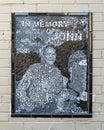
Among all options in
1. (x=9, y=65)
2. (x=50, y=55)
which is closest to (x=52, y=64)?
(x=50, y=55)

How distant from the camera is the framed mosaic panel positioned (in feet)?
19.1

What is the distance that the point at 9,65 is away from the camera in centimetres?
584

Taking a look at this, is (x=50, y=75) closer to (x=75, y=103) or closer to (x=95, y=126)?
(x=75, y=103)

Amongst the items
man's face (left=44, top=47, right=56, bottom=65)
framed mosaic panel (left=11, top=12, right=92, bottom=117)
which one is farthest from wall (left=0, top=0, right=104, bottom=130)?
man's face (left=44, top=47, right=56, bottom=65)

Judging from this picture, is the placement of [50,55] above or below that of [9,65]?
above

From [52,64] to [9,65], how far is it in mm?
641

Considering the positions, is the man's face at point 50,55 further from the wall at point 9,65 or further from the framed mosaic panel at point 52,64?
the wall at point 9,65

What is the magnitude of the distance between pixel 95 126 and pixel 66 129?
1.43ft

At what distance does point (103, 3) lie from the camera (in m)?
5.84

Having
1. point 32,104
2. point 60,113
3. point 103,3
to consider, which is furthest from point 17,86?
point 103,3

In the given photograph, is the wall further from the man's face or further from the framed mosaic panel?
the man's face

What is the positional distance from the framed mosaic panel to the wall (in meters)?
0.08

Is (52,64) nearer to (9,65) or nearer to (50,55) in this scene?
(50,55)

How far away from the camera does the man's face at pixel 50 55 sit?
5.83 meters
